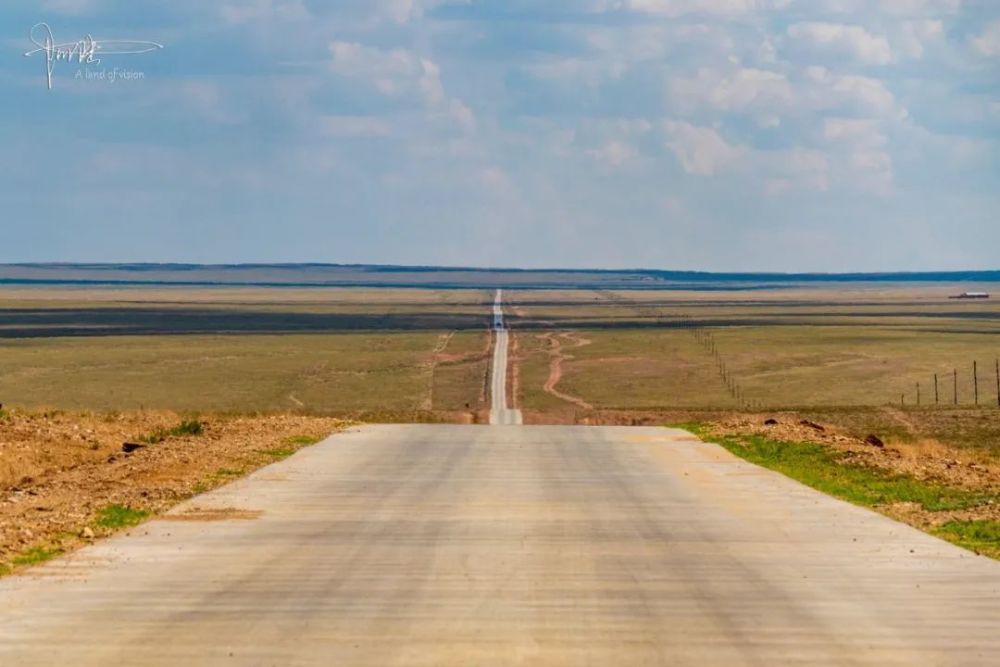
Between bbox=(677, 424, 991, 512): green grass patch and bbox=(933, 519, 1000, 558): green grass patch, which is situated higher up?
bbox=(933, 519, 1000, 558): green grass patch

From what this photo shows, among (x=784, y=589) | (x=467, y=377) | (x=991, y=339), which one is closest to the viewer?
(x=784, y=589)

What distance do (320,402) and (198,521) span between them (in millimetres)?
58082

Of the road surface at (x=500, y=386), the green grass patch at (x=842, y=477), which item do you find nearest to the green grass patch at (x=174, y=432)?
the green grass patch at (x=842, y=477)

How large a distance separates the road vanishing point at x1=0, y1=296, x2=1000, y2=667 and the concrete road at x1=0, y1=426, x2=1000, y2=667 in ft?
0.13

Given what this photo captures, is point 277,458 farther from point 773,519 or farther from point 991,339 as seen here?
point 991,339

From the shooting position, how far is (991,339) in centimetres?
12681

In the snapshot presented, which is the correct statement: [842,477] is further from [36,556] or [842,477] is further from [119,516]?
[36,556]

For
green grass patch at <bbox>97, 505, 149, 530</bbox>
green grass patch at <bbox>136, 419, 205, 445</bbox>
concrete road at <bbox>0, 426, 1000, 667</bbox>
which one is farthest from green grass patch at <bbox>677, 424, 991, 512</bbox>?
green grass patch at <bbox>136, 419, 205, 445</bbox>

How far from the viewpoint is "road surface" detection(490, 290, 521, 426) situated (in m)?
64.1

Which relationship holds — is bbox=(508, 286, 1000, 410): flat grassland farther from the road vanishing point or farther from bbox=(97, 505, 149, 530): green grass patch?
bbox=(97, 505, 149, 530): green grass patch

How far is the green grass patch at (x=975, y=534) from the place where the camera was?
19456 millimetres

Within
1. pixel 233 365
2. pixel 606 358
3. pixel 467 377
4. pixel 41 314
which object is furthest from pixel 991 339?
pixel 41 314

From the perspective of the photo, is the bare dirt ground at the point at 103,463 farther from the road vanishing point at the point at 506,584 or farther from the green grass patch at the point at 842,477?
the green grass patch at the point at 842,477

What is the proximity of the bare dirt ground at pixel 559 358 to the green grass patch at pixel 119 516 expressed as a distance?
5208cm
